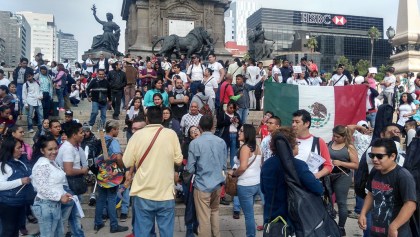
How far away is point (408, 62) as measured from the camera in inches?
984

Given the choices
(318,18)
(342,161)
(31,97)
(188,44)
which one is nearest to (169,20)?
(188,44)

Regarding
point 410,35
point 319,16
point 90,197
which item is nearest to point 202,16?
point 410,35

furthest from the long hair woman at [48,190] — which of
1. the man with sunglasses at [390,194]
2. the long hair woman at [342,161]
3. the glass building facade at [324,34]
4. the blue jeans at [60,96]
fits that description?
the glass building facade at [324,34]

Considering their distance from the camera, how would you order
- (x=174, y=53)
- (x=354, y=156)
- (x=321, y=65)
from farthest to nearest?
(x=321, y=65) → (x=174, y=53) → (x=354, y=156)

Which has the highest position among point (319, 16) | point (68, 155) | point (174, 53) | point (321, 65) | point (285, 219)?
point (319, 16)

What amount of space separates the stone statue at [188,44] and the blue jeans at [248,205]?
54.0 ft

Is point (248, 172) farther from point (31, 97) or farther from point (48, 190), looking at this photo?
point (31, 97)

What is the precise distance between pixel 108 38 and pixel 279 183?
887 inches

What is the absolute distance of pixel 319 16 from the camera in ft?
497

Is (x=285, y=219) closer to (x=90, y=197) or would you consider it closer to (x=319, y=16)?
(x=90, y=197)

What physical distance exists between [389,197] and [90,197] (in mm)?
5740

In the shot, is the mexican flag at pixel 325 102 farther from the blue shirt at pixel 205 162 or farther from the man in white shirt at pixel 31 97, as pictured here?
the man in white shirt at pixel 31 97

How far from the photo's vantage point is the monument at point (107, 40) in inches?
974

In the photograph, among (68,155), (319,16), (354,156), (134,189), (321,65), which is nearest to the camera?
(134,189)
